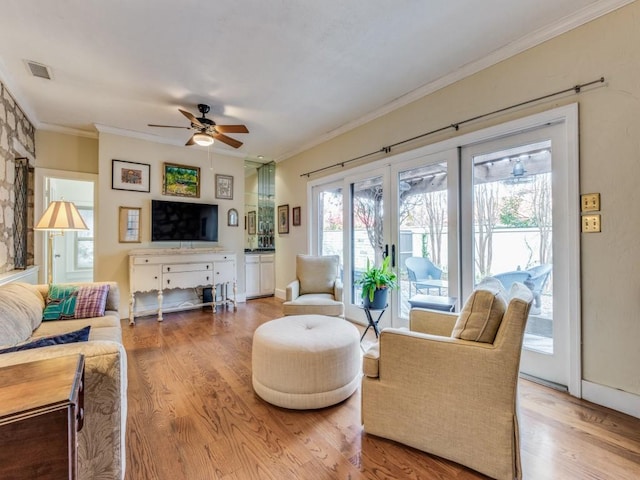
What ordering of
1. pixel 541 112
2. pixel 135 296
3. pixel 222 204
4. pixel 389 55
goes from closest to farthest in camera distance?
1. pixel 541 112
2. pixel 389 55
3. pixel 135 296
4. pixel 222 204

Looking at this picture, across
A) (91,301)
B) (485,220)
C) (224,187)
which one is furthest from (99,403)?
(224,187)

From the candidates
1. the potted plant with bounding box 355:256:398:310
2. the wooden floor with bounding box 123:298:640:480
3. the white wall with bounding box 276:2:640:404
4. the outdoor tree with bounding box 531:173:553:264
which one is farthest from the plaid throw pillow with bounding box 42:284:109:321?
the white wall with bounding box 276:2:640:404

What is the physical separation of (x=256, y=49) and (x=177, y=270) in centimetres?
313

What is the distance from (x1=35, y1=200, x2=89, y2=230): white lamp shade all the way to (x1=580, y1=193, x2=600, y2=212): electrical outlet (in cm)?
408

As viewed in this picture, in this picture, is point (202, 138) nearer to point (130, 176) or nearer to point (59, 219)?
point (59, 219)

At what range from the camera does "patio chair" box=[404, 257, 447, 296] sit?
3.01 m

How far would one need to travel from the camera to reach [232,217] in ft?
17.1

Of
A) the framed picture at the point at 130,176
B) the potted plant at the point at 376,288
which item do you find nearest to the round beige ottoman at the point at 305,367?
the potted plant at the point at 376,288

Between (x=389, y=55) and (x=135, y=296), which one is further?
(x=135, y=296)

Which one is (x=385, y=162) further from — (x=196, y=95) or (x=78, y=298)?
(x=78, y=298)

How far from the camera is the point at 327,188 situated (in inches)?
179

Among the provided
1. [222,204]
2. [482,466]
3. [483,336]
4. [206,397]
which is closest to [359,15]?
[483,336]

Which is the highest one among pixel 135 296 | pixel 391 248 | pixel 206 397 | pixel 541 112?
pixel 541 112

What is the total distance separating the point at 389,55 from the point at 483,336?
7.61ft
